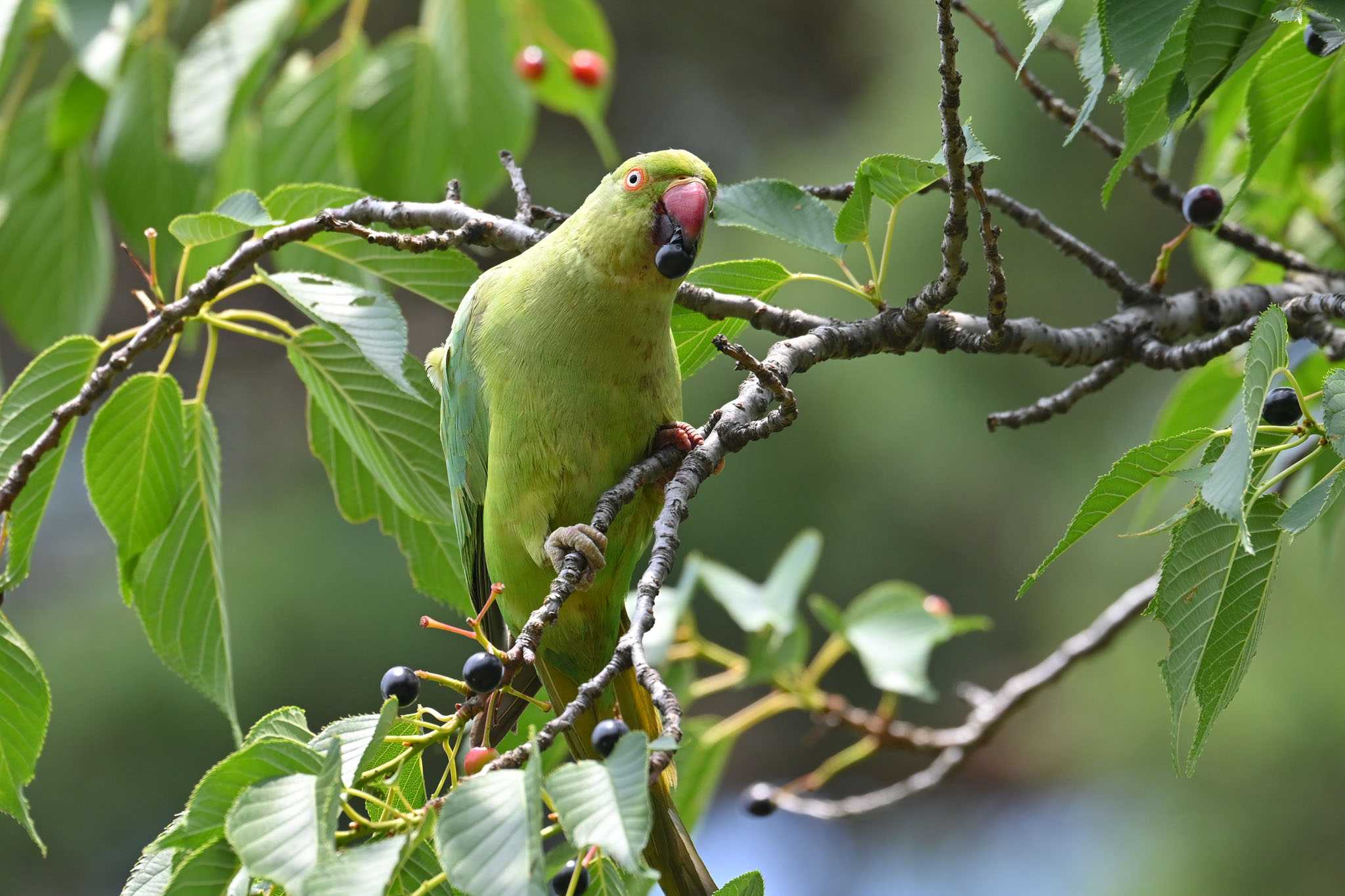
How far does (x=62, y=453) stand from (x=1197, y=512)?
1.47m

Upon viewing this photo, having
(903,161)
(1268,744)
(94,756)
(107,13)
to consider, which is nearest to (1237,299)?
(903,161)

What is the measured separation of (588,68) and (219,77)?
3.10 feet

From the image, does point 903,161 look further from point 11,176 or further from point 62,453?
point 11,176

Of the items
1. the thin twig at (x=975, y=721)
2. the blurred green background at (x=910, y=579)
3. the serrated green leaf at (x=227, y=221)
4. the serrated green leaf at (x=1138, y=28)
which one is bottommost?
the blurred green background at (x=910, y=579)

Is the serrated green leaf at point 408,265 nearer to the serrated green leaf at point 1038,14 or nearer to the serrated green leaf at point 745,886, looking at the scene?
the serrated green leaf at point 1038,14

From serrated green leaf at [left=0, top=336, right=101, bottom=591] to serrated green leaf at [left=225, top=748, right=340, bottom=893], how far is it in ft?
2.48

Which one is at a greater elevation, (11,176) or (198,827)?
(11,176)

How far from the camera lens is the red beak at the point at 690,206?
183 cm

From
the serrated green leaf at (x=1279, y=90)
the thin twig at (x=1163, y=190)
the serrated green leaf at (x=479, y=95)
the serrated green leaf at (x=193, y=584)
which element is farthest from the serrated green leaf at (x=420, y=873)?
the serrated green leaf at (x=479, y=95)

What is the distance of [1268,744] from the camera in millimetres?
6062

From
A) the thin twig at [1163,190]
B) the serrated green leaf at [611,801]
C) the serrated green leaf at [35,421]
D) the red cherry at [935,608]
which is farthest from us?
the red cherry at [935,608]

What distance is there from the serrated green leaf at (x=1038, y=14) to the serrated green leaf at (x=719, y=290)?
1.57ft

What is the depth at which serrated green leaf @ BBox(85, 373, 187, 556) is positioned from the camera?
68.1 inches

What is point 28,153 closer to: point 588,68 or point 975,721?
point 588,68
